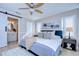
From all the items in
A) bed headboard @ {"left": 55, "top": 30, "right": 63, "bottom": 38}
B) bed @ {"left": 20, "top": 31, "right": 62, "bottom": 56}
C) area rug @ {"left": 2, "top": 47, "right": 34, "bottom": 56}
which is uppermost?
bed headboard @ {"left": 55, "top": 30, "right": 63, "bottom": 38}

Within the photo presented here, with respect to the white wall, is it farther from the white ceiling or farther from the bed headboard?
the bed headboard

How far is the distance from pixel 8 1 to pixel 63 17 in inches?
48.8

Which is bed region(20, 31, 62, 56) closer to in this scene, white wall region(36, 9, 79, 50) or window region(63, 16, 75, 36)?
window region(63, 16, 75, 36)

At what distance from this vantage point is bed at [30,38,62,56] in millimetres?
1918

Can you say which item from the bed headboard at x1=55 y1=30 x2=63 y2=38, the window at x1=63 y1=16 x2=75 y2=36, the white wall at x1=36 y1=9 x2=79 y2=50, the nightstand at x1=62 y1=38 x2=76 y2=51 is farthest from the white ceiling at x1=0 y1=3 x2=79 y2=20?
the nightstand at x1=62 y1=38 x2=76 y2=51

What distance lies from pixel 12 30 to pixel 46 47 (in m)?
0.83

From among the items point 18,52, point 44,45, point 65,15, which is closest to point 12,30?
point 18,52

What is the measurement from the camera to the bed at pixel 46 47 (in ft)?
6.29

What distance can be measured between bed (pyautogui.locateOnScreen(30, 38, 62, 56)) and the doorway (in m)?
0.45

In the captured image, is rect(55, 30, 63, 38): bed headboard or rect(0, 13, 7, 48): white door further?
rect(55, 30, 63, 38): bed headboard

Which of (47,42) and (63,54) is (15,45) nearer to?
(47,42)

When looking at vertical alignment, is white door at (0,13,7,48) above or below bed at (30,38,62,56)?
above

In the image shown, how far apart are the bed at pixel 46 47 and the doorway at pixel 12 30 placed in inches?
17.8

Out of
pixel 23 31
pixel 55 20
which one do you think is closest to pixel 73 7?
pixel 55 20
